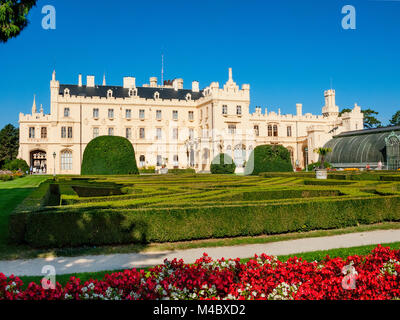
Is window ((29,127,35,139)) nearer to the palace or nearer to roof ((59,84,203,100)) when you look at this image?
the palace

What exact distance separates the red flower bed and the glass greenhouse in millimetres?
34732

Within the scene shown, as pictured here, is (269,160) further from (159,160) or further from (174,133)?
(174,133)

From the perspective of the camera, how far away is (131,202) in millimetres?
9453

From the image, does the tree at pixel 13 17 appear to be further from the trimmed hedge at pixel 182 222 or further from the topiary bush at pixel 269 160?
the topiary bush at pixel 269 160

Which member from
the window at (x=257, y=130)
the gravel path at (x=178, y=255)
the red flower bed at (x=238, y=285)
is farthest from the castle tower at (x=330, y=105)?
the red flower bed at (x=238, y=285)

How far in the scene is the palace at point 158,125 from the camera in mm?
47906

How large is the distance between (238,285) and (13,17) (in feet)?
23.7

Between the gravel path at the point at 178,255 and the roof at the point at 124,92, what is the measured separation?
1814 inches

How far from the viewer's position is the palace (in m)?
47.9

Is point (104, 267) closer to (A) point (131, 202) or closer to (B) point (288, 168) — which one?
(A) point (131, 202)

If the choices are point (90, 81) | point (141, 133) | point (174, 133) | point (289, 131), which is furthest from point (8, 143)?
point (289, 131)

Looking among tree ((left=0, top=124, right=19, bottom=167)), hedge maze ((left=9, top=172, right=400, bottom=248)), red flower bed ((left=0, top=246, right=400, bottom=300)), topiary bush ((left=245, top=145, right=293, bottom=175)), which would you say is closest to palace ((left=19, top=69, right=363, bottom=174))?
tree ((left=0, top=124, right=19, bottom=167))

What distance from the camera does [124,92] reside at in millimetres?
52719

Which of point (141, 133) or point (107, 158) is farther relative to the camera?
point (141, 133)
